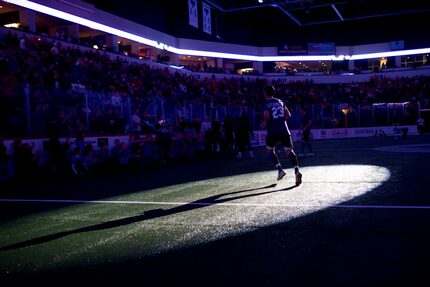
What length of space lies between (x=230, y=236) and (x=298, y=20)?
138 ft

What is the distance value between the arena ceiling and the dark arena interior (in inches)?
11.1

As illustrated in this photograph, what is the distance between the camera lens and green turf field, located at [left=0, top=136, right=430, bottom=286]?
305cm

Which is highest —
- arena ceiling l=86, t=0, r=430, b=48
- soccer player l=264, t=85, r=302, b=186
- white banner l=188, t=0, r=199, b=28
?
arena ceiling l=86, t=0, r=430, b=48

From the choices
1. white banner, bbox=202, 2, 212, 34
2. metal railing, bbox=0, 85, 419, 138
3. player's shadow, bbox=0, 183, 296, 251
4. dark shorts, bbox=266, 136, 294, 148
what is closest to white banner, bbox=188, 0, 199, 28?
white banner, bbox=202, 2, 212, 34

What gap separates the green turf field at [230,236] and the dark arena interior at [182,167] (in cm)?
2

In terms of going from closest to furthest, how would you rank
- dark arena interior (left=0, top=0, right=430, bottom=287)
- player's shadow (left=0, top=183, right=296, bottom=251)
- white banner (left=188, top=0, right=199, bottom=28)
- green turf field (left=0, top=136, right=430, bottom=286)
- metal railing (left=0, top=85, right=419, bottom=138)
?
green turf field (left=0, top=136, right=430, bottom=286) < dark arena interior (left=0, top=0, right=430, bottom=287) < player's shadow (left=0, top=183, right=296, bottom=251) < metal railing (left=0, top=85, right=419, bottom=138) < white banner (left=188, top=0, right=199, bottom=28)

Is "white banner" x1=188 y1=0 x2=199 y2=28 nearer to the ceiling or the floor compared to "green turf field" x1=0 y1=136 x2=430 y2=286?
nearer to the ceiling

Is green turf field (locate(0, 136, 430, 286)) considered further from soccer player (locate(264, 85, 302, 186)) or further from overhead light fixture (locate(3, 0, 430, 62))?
overhead light fixture (locate(3, 0, 430, 62))

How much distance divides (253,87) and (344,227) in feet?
111

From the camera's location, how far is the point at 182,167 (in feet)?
43.9

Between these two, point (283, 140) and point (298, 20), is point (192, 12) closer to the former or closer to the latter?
point (283, 140)

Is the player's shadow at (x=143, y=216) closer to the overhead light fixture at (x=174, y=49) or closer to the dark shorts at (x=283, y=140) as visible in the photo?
the dark shorts at (x=283, y=140)

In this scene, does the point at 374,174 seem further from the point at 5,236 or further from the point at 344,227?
the point at 5,236

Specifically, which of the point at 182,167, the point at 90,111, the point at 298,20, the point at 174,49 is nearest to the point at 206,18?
the point at 174,49
